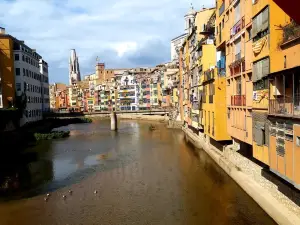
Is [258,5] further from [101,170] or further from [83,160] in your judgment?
[83,160]

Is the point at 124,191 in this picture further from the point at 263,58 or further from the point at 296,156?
the point at 296,156

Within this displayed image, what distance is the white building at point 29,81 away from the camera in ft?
231

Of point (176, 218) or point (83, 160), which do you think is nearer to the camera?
point (176, 218)

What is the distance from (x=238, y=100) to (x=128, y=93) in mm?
122910

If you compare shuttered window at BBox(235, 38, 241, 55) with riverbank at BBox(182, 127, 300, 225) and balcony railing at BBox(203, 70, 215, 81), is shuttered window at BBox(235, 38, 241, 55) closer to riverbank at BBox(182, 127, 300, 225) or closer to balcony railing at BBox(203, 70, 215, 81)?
balcony railing at BBox(203, 70, 215, 81)

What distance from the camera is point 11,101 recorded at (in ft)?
219

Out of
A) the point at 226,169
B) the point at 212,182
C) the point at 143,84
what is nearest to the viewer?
the point at 212,182

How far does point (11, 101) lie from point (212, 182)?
169 feet

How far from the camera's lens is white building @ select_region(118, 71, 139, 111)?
5778 inches

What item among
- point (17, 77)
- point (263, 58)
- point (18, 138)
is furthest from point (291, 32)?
point (17, 77)

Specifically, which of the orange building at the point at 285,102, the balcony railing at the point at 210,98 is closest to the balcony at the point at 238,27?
the orange building at the point at 285,102

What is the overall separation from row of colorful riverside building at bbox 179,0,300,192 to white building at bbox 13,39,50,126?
48.7 metres

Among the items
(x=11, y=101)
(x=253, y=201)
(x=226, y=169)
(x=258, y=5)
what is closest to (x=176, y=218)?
(x=253, y=201)

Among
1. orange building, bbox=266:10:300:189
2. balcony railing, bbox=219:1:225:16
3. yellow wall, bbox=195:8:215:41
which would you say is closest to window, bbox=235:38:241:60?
balcony railing, bbox=219:1:225:16
